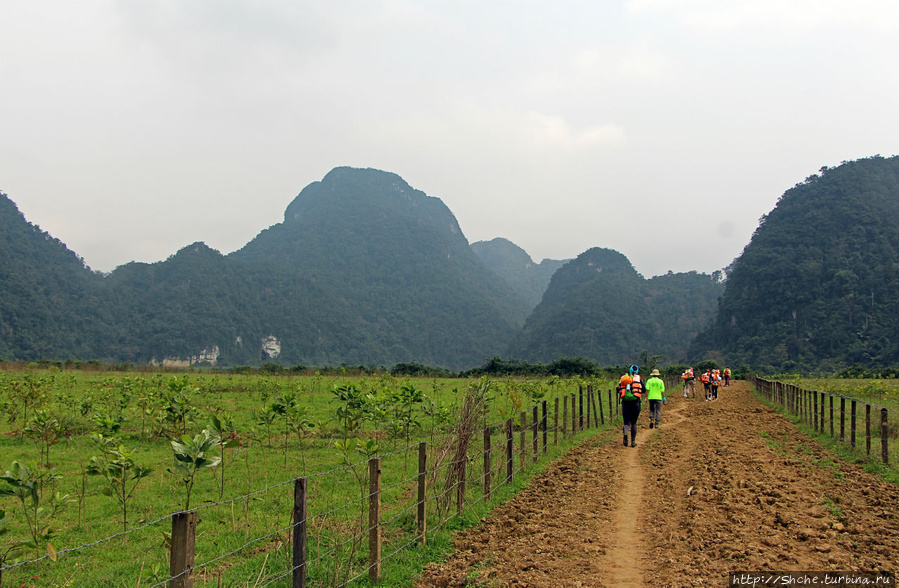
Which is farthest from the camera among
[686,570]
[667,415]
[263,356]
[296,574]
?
[263,356]

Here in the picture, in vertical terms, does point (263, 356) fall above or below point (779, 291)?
below

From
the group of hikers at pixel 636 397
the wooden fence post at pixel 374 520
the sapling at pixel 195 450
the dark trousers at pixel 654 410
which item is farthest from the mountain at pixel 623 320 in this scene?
the sapling at pixel 195 450

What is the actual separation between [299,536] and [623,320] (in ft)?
401

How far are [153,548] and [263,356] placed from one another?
108708 mm

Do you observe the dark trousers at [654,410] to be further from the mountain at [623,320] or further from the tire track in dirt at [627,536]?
the mountain at [623,320]

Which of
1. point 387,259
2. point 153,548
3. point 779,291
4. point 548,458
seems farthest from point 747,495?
point 387,259

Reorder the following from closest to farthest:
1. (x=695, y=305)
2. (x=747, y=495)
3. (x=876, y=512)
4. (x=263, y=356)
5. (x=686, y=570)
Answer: (x=686, y=570)
(x=876, y=512)
(x=747, y=495)
(x=263, y=356)
(x=695, y=305)

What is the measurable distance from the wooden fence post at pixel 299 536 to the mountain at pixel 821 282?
233 ft

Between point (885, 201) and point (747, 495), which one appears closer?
point (747, 495)

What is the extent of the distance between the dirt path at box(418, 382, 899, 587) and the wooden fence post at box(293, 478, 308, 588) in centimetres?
132

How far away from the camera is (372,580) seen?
5062 millimetres

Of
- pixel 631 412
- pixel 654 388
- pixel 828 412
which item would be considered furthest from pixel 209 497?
pixel 828 412

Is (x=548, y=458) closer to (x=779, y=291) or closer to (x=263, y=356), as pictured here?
(x=779, y=291)

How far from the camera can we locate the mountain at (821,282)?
67.9 m
